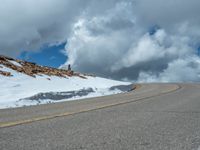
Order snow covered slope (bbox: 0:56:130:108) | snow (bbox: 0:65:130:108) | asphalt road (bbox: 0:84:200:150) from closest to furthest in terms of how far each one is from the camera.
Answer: asphalt road (bbox: 0:84:200:150) < snow (bbox: 0:65:130:108) < snow covered slope (bbox: 0:56:130:108)

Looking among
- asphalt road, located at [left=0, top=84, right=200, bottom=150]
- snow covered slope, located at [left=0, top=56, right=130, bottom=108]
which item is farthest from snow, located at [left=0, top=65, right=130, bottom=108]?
asphalt road, located at [left=0, top=84, right=200, bottom=150]

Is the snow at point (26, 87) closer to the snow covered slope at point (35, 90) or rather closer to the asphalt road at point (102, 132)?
the snow covered slope at point (35, 90)

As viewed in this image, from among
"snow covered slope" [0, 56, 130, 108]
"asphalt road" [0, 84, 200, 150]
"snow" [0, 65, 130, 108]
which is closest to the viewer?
"asphalt road" [0, 84, 200, 150]

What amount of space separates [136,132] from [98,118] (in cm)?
229

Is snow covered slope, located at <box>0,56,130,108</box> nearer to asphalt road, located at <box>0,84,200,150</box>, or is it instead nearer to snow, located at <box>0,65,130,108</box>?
snow, located at <box>0,65,130,108</box>

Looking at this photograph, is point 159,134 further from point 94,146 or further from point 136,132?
point 94,146

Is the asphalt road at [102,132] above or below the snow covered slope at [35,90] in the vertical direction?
below

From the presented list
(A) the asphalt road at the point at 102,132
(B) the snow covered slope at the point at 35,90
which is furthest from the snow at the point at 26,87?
(A) the asphalt road at the point at 102,132

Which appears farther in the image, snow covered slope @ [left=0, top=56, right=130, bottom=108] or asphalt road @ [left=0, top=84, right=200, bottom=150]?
snow covered slope @ [left=0, top=56, right=130, bottom=108]

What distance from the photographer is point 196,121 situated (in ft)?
30.5

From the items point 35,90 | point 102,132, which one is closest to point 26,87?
point 35,90

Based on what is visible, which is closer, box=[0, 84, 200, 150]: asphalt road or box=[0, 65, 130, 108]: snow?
box=[0, 84, 200, 150]: asphalt road

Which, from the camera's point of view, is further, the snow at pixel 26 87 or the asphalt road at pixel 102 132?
the snow at pixel 26 87

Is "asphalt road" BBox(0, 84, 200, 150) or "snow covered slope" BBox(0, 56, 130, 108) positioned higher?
"snow covered slope" BBox(0, 56, 130, 108)
